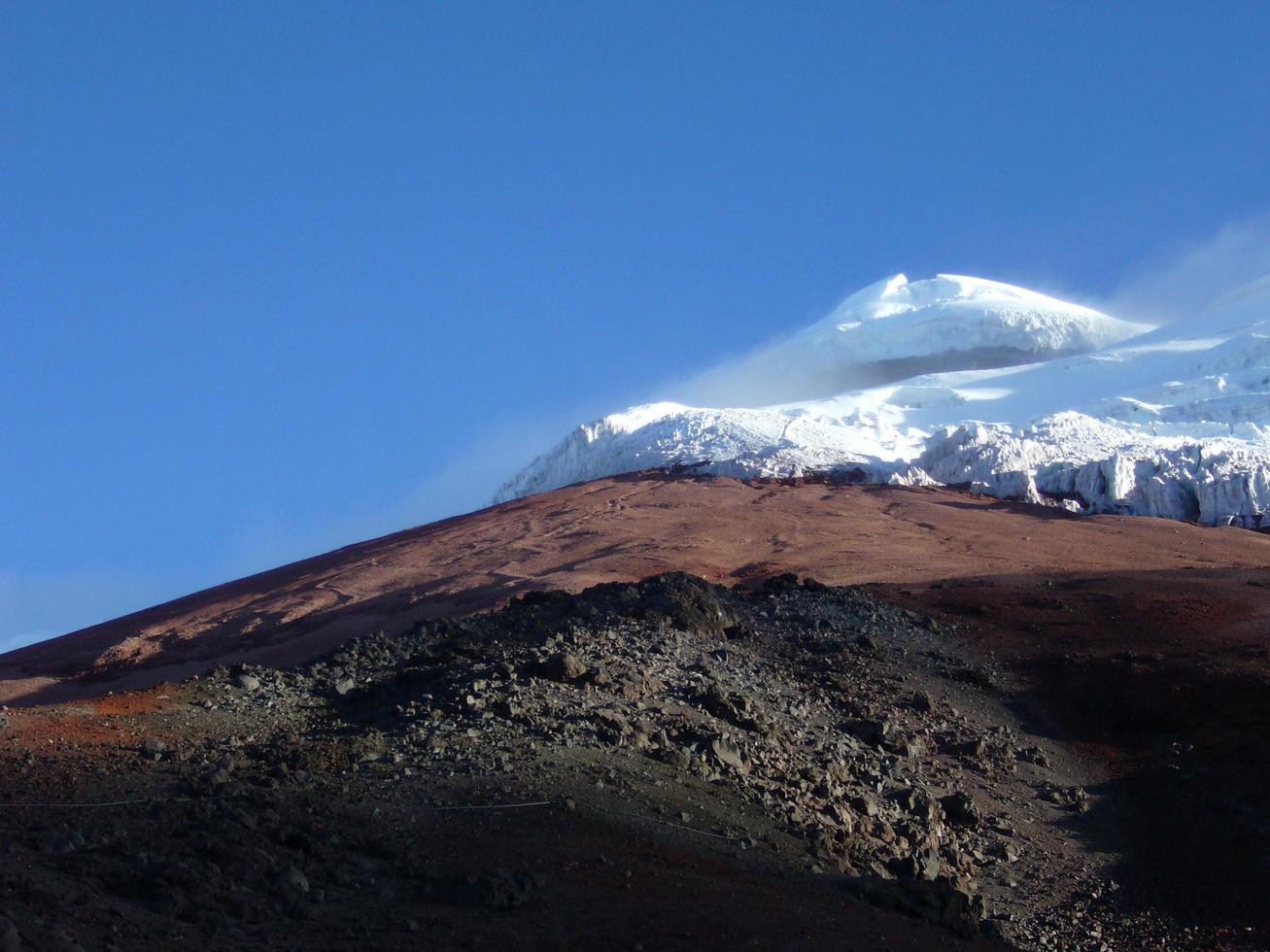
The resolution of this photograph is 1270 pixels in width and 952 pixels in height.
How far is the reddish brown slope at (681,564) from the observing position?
76.3ft

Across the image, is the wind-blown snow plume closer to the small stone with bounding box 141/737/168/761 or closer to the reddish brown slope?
the reddish brown slope

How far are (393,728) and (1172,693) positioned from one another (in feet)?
34.9

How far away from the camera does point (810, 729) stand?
1433 cm

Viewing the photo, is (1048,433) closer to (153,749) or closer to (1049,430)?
(1049,430)

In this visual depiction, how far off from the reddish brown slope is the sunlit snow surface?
325 cm

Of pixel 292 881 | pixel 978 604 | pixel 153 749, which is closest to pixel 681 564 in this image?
pixel 978 604

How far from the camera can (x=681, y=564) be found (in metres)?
28.2

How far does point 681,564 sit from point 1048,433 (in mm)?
19753

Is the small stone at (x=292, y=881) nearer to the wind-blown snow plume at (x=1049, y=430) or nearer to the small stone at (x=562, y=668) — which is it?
the small stone at (x=562, y=668)

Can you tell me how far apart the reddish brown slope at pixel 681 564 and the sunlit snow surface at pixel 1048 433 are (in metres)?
3.25

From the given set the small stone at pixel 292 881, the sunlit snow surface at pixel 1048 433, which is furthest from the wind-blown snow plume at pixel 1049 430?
the small stone at pixel 292 881

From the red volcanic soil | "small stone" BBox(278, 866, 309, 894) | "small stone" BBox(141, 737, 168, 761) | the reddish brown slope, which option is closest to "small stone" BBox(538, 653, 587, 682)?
"small stone" BBox(141, 737, 168, 761)

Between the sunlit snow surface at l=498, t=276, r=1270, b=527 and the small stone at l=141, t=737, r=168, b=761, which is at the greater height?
the sunlit snow surface at l=498, t=276, r=1270, b=527

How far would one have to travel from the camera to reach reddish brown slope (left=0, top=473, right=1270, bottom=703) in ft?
76.3
